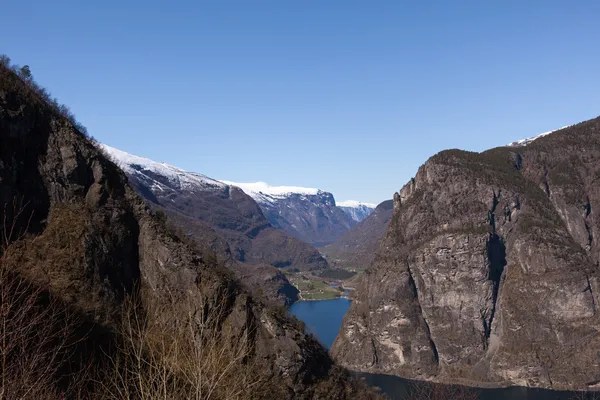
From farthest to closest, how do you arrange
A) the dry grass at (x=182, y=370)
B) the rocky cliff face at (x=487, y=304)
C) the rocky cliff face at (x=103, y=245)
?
1. the rocky cliff face at (x=487, y=304)
2. the rocky cliff face at (x=103, y=245)
3. the dry grass at (x=182, y=370)

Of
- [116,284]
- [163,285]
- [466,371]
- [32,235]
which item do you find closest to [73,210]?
[32,235]

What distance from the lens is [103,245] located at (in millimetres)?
41781

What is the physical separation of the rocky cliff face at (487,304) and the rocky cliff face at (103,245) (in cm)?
13757

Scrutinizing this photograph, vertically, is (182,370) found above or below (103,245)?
below

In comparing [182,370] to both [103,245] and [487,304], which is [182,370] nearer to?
[103,245]

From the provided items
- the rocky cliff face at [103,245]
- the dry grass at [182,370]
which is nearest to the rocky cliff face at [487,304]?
the rocky cliff face at [103,245]

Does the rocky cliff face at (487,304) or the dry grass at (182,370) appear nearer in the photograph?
the dry grass at (182,370)

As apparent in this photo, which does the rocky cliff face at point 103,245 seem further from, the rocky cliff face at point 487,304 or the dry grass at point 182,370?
the rocky cliff face at point 487,304

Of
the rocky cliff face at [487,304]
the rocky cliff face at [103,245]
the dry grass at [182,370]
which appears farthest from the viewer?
the rocky cliff face at [487,304]

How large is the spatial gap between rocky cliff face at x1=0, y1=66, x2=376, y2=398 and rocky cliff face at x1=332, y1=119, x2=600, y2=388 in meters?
138

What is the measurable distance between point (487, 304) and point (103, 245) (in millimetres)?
169798

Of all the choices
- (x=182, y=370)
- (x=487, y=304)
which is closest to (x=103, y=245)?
(x=182, y=370)

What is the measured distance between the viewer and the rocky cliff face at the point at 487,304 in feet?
537

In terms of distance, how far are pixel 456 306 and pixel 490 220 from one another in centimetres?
3991
